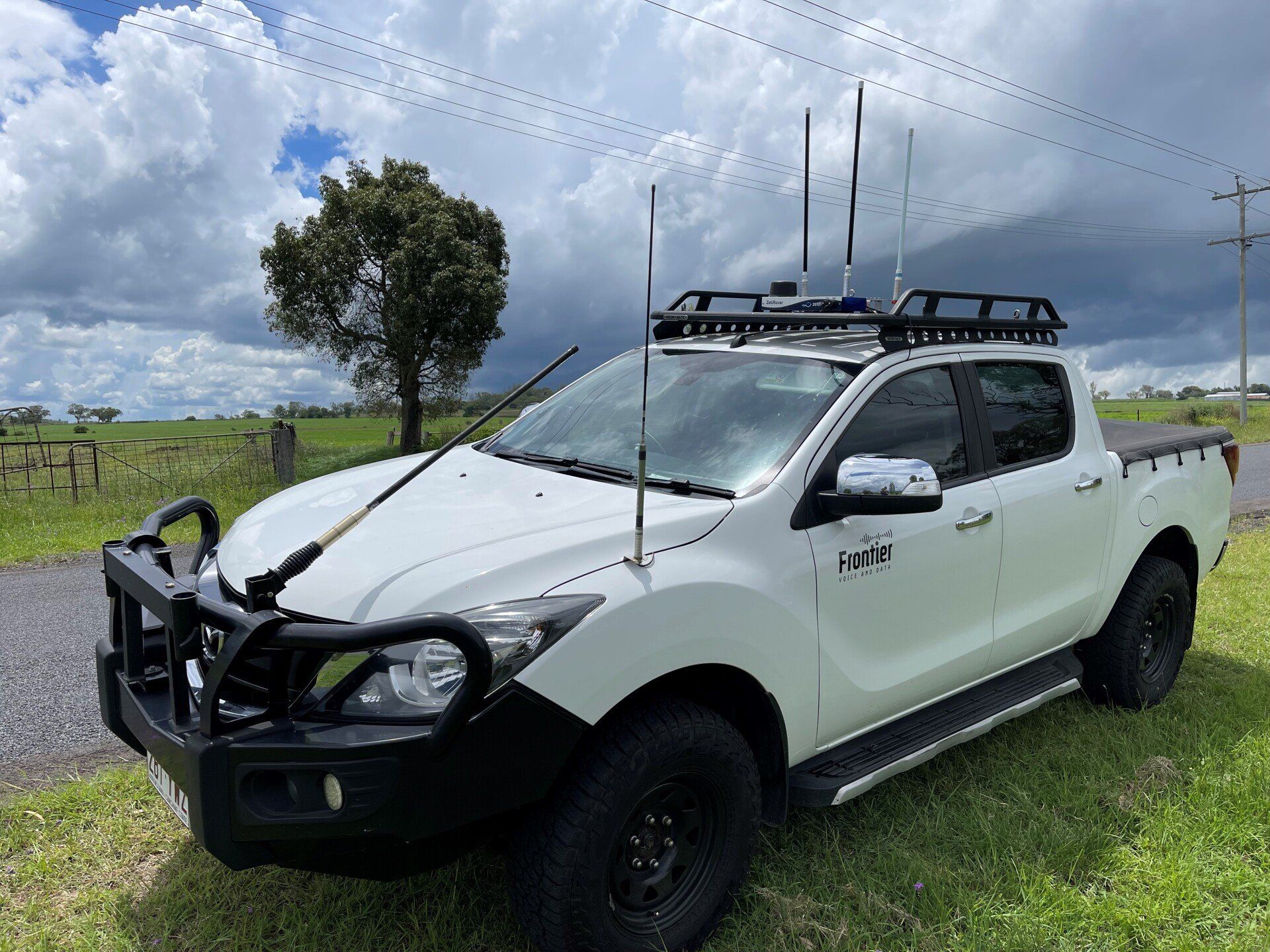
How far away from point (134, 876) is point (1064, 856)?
123 inches

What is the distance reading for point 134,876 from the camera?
2863 millimetres

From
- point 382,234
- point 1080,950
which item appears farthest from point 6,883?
point 382,234

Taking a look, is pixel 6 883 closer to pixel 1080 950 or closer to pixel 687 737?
pixel 687 737

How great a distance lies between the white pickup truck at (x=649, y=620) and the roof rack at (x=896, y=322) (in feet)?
0.08

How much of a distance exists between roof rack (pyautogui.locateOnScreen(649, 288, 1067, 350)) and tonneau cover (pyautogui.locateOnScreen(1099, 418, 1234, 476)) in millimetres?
662

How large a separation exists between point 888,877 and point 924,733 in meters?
0.49

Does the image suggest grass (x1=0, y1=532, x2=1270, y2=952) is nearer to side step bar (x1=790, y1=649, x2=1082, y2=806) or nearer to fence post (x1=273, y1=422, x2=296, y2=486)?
side step bar (x1=790, y1=649, x2=1082, y2=806)

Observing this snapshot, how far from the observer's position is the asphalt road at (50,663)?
3971 millimetres

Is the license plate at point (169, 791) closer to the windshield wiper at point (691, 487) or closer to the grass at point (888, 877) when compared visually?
the grass at point (888, 877)

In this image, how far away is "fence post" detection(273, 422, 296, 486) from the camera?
620 inches

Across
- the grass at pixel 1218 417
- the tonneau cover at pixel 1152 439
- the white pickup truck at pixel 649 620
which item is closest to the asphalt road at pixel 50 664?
the white pickup truck at pixel 649 620

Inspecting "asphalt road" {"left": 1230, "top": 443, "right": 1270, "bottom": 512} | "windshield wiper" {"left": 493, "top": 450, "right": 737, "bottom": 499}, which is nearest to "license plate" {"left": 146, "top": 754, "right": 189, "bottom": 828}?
"windshield wiper" {"left": 493, "top": 450, "right": 737, "bottom": 499}

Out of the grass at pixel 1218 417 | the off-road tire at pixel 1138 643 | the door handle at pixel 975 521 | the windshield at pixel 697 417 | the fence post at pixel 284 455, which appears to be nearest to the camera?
the windshield at pixel 697 417

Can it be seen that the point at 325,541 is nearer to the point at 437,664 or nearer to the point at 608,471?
the point at 437,664
